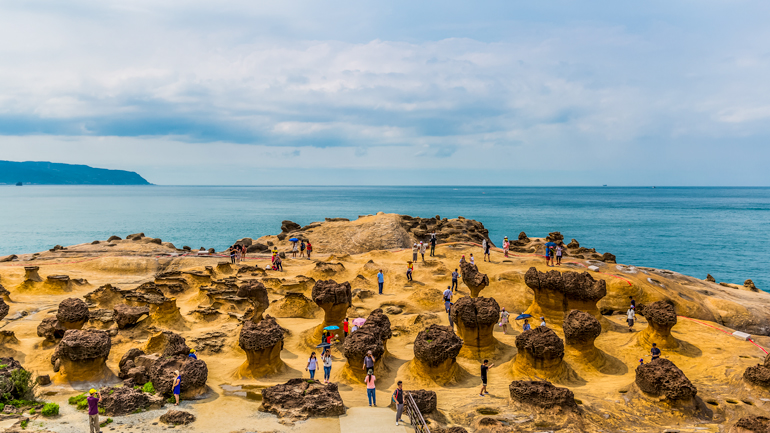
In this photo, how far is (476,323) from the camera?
2306 cm

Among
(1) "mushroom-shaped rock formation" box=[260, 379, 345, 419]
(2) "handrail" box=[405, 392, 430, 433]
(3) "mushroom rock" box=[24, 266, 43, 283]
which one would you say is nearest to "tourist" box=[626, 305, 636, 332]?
(2) "handrail" box=[405, 392, 430, 433]

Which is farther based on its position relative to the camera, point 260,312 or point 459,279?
point 459,279

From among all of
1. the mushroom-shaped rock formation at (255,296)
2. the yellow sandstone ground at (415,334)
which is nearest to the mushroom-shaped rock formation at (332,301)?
the yellow sandstone ground at (415,334)

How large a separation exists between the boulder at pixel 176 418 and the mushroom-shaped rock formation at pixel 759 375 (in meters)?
21.4

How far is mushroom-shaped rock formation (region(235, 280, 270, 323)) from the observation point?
2702cm

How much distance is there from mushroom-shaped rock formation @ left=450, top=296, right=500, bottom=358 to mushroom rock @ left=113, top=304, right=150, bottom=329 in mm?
17735

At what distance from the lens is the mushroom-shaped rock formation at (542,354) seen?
20.2 meters

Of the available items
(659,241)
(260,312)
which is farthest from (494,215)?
(260,312)

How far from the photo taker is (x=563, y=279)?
88.2 ft

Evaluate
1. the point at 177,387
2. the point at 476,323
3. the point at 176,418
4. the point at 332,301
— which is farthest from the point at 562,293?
the point at 176,418

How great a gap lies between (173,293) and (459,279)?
855 inches

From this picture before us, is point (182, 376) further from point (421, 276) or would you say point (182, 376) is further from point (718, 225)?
point (718, 225)

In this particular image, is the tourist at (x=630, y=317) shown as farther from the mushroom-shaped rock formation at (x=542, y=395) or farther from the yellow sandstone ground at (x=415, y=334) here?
the mushroom-shaped rock formation at (x=542, y=395)

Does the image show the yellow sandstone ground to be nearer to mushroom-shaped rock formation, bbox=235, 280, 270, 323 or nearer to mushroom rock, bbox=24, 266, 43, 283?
mushroom rock, bbox=24, 266, 43, 283
